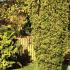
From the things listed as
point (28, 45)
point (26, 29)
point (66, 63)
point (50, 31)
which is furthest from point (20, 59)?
point (50, 31)

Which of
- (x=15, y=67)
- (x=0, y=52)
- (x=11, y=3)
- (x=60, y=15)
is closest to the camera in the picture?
(x=60, y=15)

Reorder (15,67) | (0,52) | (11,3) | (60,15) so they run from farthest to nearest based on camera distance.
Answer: (11,3) < (15,67) < (0,52) < (60,15)

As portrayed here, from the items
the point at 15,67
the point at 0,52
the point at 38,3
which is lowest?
the point at 15,67

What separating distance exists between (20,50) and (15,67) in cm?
88

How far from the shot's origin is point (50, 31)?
8977 mm

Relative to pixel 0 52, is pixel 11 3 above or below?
above

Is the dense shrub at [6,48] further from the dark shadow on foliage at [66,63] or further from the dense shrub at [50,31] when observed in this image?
the dark shadow on foliage at [66,63]

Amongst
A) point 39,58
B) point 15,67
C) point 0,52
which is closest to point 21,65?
point 15,67

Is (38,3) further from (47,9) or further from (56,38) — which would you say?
(56,38)

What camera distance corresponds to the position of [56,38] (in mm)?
8938

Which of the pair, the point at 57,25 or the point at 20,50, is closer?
the point at 57,25

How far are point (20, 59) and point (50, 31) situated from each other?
3664mm

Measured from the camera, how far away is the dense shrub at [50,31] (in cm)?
888

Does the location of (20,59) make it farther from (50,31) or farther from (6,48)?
→ (50,31)
